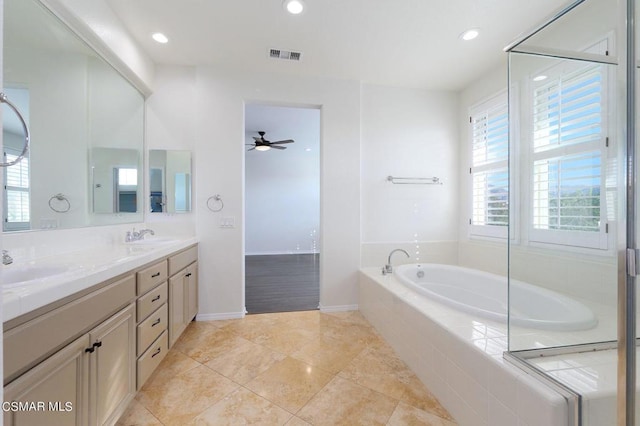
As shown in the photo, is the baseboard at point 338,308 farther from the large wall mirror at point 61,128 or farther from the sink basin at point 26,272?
the sink basin at point 26,272

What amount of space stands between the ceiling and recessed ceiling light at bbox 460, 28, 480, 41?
0.04 meters

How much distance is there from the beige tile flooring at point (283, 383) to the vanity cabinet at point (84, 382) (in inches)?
12.5

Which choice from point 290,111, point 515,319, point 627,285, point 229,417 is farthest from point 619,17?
point 290,111

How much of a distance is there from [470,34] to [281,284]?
12.4 ft

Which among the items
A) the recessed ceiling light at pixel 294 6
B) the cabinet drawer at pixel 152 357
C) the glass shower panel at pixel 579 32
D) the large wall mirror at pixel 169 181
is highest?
the recessed ceiling light at pixel 294 6

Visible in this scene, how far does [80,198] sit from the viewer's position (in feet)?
6.37

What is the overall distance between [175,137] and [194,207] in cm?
77

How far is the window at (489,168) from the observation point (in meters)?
2.84

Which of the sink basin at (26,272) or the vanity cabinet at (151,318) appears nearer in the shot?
the sink basin at (26,272)

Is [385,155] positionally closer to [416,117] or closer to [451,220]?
[416,117]

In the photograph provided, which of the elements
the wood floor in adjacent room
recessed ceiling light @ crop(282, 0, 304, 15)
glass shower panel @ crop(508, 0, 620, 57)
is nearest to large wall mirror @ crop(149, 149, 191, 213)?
the wood floor in adjacent room

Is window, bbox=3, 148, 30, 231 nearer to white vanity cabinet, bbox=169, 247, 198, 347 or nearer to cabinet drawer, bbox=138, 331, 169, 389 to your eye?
white vanity cabinet, bbox=169, 247, 198, 347

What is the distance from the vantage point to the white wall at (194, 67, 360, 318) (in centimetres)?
285

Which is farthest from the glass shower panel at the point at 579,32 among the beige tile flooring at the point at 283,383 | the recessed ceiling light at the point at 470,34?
the beige tile flooring at the point at 283,383
